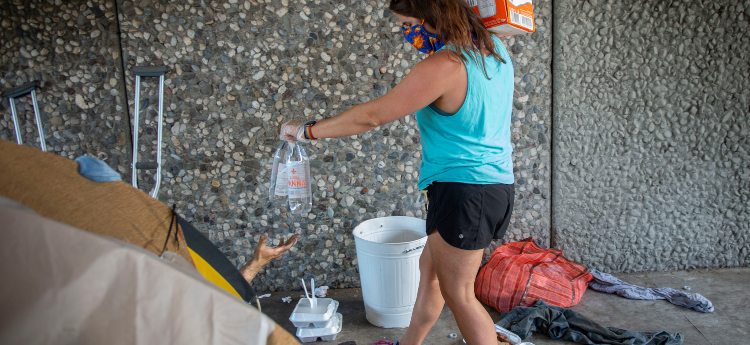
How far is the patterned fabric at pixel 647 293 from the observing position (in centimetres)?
327

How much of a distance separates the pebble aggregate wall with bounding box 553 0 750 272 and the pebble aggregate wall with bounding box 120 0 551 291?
211mm

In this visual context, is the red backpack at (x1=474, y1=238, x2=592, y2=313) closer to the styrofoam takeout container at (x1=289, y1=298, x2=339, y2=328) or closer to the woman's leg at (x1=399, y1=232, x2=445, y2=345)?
the woman's leg at (x1=399, y1=232, x2=445, y2=345)

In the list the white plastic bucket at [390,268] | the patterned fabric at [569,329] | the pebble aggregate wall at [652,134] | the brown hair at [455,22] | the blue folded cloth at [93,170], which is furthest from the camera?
the pebble aggregate wall at [652,134]

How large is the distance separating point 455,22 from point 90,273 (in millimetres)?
1549

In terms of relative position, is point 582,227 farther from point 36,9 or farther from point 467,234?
point 36,9

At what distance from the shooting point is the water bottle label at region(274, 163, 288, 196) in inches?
118

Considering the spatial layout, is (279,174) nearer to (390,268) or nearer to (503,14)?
(390,268)

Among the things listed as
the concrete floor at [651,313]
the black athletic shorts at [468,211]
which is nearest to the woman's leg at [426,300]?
the black athletic shorts at [468,211]

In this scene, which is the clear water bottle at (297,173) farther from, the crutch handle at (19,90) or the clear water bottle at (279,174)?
the crutch handle at (19,90)

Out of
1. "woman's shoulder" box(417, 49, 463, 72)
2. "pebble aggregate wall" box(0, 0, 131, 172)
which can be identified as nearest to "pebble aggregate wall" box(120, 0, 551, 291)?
"pebble aggregate wall" box(0, 0, 131, 172)

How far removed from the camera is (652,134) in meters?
3.61

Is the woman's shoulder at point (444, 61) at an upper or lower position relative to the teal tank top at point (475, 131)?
upper

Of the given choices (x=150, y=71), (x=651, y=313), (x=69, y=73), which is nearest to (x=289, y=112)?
(x=150, y=71)

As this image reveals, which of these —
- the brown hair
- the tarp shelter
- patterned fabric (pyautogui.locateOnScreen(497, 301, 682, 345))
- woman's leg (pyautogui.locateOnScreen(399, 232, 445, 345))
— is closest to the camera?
the tarp shelter
